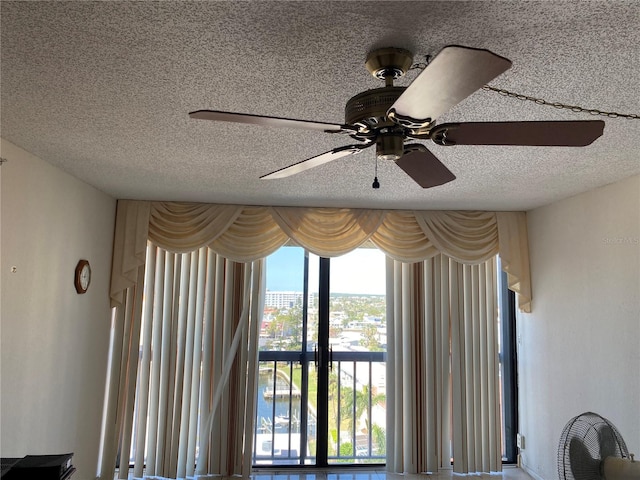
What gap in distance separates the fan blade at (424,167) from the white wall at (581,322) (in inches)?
66.4

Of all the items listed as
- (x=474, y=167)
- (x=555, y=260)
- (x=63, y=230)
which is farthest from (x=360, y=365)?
(x=63, y=230)

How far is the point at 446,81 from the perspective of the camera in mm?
1006

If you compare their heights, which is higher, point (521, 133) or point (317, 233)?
point (317, 233)

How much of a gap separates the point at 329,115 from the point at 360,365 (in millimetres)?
2741

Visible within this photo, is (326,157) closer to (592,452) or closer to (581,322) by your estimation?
(592,452)

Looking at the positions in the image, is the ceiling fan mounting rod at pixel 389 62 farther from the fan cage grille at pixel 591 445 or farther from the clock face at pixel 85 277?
the clock face at pixel 85 277

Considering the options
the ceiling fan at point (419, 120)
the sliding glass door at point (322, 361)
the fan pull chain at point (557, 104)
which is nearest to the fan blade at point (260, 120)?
the ceiling fan at point (419, 120)

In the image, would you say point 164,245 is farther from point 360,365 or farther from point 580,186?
point 580,186

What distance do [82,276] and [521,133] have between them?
2882 mm

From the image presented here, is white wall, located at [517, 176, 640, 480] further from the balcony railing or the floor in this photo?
the balcony railing

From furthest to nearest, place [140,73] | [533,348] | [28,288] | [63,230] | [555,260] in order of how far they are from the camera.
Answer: [533,348]
[555,260]
[63,230]
[28,288]
[140,73]

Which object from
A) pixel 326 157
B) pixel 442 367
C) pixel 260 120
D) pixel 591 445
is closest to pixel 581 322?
pixel 442 367

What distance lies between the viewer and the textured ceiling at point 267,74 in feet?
4.20

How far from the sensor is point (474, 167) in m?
2.72
